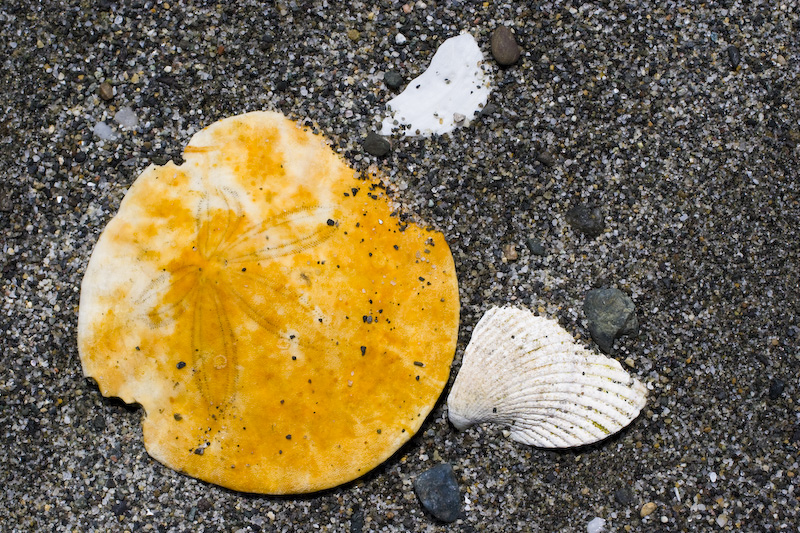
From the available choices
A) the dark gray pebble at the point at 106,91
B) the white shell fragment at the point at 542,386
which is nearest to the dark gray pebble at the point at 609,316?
the white shell fragment at the point at 542,386

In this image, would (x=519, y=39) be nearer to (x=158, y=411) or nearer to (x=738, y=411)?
(x=738, y=411)

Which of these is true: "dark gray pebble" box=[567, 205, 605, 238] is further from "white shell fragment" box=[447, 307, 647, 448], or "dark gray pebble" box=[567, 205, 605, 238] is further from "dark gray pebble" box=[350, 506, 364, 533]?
"dark gray pebble" box=[350, 506, 364, 533]

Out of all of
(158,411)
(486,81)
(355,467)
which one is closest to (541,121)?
(486,81)

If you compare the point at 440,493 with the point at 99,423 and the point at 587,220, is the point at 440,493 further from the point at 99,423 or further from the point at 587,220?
the point at 99,423

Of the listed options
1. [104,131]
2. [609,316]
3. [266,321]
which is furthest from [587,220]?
[104,131]

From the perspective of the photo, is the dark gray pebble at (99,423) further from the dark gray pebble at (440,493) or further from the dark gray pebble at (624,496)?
the dark gray pebble at (624,496)

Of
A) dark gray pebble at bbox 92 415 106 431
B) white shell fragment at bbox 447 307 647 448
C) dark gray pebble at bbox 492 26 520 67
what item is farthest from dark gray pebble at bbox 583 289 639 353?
dark gray pebble at bbox 92 415 106 431
